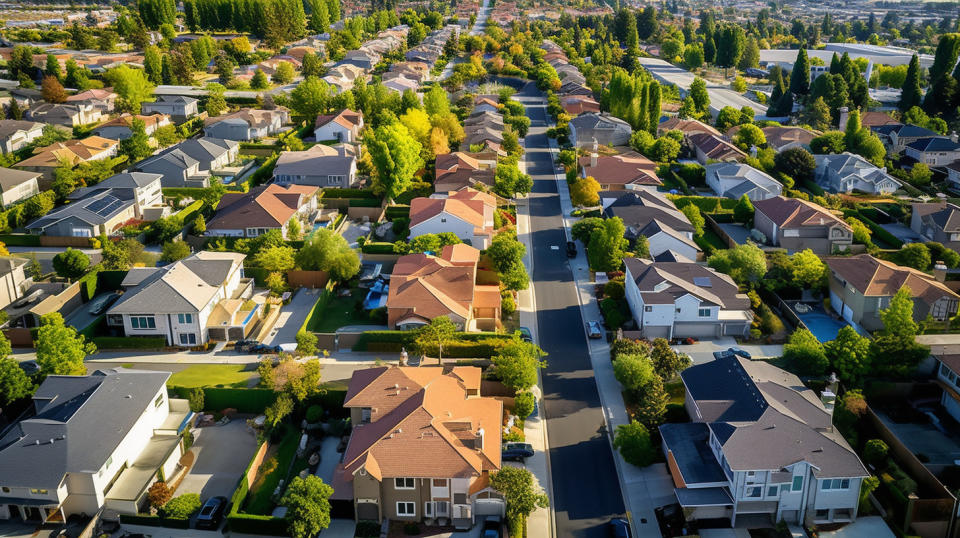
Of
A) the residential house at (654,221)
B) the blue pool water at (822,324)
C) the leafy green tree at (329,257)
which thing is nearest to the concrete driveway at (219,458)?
the leafy green tree at (329,257)

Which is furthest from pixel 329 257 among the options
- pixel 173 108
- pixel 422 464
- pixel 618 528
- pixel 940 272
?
pixel 173 108

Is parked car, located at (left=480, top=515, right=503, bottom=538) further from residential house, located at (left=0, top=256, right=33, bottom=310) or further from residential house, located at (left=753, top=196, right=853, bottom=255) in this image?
residential house, located at (left=753, top=196, right=853, bottom=255)

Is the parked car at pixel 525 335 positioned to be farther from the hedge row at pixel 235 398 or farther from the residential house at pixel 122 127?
the residential house at pixel 122 127

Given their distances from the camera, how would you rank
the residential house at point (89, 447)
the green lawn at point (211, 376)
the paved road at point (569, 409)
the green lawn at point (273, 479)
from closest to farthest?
the residential house at point (89, 447)
the green lawn at point (273, 479)
the paved road at point (569, 409)
the green lawn at point (211, 376)

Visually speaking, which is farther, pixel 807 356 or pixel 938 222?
pixel 938 222

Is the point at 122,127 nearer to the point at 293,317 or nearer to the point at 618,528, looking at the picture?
the point at 293,317
